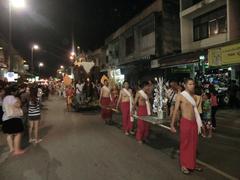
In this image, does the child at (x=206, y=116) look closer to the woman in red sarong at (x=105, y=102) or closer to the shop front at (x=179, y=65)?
the woman in red sarong at (x=105, y=102)

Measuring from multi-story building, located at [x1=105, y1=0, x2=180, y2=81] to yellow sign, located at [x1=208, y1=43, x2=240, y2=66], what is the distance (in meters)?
7.99

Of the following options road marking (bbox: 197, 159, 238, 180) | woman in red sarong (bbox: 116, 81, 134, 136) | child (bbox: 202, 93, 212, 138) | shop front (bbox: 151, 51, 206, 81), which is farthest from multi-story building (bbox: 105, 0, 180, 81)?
road marking (bbox: 197, 159, 238, 180)

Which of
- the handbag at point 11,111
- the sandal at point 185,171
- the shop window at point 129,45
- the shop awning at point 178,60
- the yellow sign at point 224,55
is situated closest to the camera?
the sandal at point 185,171

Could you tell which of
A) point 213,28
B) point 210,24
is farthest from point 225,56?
point 210,24

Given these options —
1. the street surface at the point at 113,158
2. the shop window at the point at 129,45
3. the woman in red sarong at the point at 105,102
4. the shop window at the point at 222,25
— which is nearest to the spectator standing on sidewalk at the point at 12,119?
the street surface at the point at 113,158

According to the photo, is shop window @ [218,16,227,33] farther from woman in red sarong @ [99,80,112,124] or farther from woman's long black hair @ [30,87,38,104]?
woman's long black hair @ [30,87,38,104]

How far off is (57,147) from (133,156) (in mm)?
2597

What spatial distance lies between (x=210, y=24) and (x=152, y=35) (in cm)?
651

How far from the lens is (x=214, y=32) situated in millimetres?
20250

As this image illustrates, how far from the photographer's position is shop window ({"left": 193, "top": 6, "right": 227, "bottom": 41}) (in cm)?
1941

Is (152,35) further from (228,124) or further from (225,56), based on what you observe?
(228,124)

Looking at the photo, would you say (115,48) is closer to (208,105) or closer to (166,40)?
(166,40)

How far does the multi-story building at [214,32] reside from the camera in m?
15.3

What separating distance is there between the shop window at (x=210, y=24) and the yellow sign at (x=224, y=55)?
4090 millimetres
